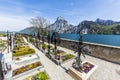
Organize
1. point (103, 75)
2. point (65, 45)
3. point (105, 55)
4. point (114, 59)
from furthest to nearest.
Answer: point (65, 45) → point (105, 55) → point (114, 59) → point (103, 75)

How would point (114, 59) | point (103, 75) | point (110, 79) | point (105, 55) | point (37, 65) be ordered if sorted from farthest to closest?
point (105, 55), point (114, 59), point (37, 65), point (103, 75), point (110, 79)

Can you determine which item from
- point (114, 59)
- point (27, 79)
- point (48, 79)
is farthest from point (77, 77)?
point (114, 59)

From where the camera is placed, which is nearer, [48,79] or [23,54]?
[48,79]

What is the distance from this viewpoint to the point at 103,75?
10555 millimetres

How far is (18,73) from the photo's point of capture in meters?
11.1

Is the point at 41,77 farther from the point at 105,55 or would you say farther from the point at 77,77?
the point at 105,55

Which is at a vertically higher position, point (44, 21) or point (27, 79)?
point (44, 21)

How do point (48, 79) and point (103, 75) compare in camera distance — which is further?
point (103, 75)

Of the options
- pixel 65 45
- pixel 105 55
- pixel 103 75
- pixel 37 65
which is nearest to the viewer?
pixel 103 75

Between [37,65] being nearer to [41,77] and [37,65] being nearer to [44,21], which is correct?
[41,77]

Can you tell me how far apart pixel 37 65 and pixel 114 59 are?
38.0 feet

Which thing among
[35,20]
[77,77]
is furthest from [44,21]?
[77,77]

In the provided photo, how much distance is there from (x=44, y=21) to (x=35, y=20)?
607 centimetres

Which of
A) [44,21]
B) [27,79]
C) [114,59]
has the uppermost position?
[44,21]
